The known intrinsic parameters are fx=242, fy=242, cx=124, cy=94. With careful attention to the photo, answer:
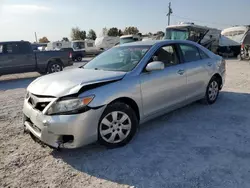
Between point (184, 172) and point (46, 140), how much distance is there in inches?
73.3

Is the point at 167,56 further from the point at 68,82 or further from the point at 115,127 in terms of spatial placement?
the point at 68,82

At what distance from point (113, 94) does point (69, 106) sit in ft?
2.13

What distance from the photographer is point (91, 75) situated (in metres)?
3.86

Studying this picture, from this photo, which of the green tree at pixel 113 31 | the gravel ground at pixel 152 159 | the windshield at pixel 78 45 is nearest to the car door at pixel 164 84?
the gravel ground at pixel 152 159

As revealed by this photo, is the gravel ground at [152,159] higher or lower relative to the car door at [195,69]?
lower

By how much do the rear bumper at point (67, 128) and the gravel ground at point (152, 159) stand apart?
12.3 inches

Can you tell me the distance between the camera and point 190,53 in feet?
17.0

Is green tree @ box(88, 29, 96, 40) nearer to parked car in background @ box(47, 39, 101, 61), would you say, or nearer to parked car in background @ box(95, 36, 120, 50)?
parked car in background @ box(47, 39, 101, 61)

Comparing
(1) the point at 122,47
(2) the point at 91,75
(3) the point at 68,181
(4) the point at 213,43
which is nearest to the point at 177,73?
(1) the point at 122,47

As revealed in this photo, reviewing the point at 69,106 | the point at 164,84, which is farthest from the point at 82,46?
the point at 69,106

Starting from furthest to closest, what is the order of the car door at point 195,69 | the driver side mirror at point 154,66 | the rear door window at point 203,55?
1. the rear door window at point 203,55
2. the car door at point 195,69
3. the driver side mirror at point 154,66

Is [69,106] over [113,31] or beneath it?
beneath

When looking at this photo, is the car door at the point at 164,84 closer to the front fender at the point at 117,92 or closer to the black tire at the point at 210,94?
the front fender at the point at 117,92

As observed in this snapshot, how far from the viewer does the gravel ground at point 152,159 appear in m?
2.88
